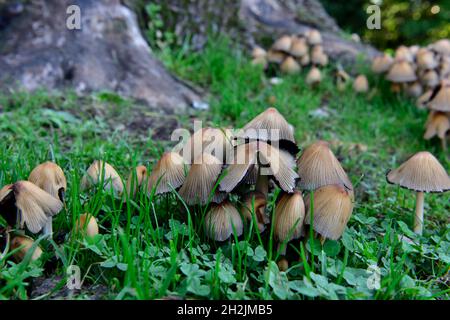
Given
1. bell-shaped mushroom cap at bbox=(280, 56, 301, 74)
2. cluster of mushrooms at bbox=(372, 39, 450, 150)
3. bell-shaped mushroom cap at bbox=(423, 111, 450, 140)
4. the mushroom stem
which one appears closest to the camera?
the mushroom stem

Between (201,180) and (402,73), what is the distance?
8.77 feet

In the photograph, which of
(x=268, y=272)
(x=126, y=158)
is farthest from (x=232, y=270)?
(x=126, y=158)

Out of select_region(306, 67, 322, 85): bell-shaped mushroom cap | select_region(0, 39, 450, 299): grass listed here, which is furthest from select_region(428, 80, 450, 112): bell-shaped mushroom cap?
select_region(306, 67, 322, 85): bell-shaped mushroom cap

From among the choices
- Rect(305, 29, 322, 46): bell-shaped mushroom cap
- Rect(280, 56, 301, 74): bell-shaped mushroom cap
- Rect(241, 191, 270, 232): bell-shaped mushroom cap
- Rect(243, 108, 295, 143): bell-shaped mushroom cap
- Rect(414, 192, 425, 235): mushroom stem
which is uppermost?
Rect(305, 29, 322, 46): bell-shaped mushroom cap

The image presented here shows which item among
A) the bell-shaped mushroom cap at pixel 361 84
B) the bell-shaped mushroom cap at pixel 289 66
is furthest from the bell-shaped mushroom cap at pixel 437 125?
the bell-shaped mushroom cap at pixel 289 66

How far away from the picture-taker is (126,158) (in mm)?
2342

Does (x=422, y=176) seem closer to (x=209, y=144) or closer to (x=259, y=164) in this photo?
(x=259, y=164)

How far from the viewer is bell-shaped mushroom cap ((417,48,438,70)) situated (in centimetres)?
364

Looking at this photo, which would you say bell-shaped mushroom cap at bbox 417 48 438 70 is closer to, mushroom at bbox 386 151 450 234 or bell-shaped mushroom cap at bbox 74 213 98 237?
mushroom at bbox 386 151 450 234

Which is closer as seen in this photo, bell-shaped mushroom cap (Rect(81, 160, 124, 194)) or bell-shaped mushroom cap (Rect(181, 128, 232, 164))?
bell-shaped mushroom cap (Rect(181, 128, 232, 164))

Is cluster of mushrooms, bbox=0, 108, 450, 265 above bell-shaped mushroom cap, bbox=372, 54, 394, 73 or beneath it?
beneath

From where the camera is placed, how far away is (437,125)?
3068mm

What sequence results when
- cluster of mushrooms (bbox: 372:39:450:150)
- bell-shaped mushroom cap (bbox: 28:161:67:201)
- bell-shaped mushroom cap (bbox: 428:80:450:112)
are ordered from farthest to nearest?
cluster of mushrooms (bbox: 372:39:450:150)
bell-shaped mushroom cap (bbox: 428:80:450:112)
bell-shaped mushroom cap (bbox: 28:161:67:201)

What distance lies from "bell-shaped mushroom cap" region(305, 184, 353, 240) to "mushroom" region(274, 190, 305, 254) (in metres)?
0.03
